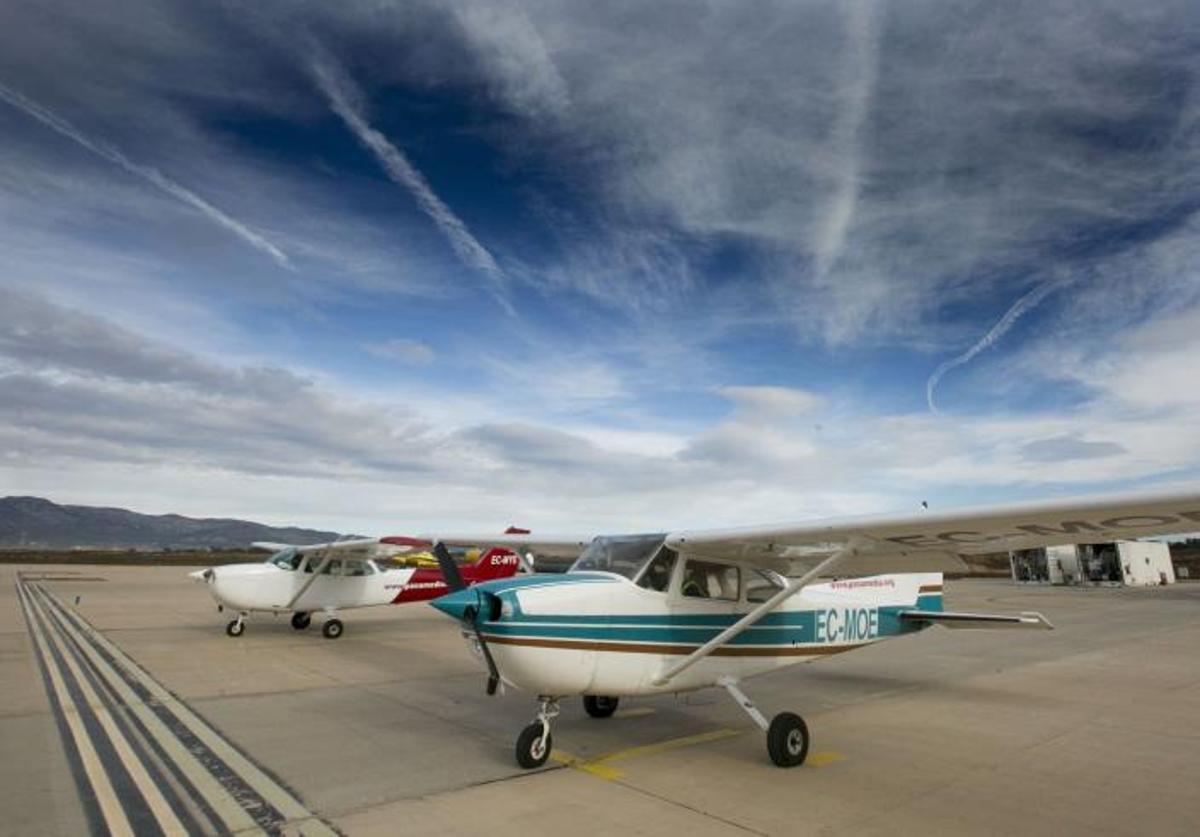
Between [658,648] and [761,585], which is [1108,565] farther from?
[658,648]

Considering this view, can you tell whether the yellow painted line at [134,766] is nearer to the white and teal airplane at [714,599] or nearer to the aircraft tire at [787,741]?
the white and teal airplane at [714,599]

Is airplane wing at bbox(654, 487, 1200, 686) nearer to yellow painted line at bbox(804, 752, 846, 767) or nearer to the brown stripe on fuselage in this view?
the brown stripe on fuselage

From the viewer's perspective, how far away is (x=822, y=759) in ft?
21.4

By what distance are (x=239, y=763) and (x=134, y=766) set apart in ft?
2.73

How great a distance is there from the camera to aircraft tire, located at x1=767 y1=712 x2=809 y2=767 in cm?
620

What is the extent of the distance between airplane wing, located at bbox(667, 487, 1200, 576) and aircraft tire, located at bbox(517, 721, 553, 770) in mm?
2163

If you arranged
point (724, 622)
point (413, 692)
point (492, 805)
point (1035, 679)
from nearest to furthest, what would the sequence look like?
1. point (492, 805)
2. point (724, 622)
3. point (413, 692)
4. point (1035, 679)

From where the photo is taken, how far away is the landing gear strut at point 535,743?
5.98 meters

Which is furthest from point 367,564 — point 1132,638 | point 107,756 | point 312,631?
point 1132,638

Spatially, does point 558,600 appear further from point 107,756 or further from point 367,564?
point 367,564

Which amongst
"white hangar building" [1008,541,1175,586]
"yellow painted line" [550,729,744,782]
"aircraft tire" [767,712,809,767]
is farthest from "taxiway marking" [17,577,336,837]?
"white hangar building" [1008,541,1175,586]

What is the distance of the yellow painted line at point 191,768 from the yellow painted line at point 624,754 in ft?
8.67

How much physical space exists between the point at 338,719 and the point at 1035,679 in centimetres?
1046

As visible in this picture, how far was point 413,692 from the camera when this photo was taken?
371 inches
